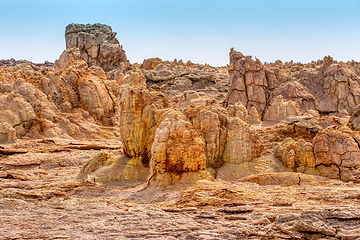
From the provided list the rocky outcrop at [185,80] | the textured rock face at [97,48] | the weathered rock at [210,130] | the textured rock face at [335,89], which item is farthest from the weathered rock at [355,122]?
the textured rock face at [97,48]

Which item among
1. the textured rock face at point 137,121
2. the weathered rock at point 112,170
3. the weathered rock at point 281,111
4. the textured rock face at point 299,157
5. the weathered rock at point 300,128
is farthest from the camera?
the weathered rock at point 281,111

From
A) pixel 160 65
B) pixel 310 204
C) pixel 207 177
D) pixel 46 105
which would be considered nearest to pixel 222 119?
pixel 207 177

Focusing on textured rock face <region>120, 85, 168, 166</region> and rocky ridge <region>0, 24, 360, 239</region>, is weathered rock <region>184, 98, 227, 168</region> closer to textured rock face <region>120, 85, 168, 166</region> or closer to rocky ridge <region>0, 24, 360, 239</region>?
rocky ridge <region>0, 24, 360, 239</region>

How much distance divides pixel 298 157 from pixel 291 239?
27.3ft

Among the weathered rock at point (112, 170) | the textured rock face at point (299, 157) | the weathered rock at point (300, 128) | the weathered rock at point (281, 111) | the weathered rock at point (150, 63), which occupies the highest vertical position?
the weathered rock at point (150, 63)

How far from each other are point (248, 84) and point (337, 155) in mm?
22522

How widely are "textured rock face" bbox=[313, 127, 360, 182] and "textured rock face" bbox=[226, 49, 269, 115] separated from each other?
810 inches

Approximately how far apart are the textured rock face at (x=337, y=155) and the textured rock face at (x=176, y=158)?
17.2 ft

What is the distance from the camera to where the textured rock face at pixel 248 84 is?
116 ft

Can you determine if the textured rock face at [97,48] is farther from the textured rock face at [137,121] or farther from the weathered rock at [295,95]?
the textured rock face at [137,121]

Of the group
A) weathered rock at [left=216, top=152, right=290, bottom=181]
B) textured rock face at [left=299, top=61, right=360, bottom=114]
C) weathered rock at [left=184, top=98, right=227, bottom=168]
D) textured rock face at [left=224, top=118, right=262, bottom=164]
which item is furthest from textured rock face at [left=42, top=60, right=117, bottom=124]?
textured rock face at [left=299, top=61, right=360, bottom=114]

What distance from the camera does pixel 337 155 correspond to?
14.1m

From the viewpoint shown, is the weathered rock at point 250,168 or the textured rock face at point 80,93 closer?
the weathered rock at point 250,168

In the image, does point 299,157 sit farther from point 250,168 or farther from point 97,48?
point 97,48
